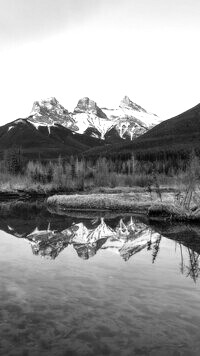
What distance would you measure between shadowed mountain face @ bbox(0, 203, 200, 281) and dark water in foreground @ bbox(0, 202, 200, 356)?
0.07 meters

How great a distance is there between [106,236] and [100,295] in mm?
13944

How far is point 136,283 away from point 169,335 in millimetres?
5256

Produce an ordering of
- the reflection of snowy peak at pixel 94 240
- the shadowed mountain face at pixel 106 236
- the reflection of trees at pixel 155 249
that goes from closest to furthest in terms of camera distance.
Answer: the reflection of trees at pixel 155 249
the shadowed mountain face at pixel 106 236
the reflection of snowy peak at pixel 94 240

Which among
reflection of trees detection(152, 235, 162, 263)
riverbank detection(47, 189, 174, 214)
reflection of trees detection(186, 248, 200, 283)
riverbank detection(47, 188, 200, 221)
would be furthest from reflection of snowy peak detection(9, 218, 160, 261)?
riverbank detection(47, 189, 174, 214)

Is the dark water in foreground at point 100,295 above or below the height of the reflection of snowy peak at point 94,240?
below

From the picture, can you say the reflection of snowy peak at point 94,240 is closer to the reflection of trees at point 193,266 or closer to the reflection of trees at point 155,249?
the reflection of trees at point 155,249

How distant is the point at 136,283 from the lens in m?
15.7

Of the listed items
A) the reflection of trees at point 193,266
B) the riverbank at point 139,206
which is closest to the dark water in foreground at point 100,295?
the reflection of trees at point 193,266

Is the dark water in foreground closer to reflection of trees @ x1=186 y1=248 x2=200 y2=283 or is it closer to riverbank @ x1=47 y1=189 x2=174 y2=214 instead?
reflection of trees @ x1=186 y1=248 x2=200 y2=283

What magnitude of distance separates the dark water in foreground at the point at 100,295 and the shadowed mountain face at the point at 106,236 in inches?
2.9

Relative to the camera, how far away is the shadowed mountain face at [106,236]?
875 inches

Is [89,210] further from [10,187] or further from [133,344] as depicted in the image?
[10,187]

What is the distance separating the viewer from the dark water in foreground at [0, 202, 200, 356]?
10.1m

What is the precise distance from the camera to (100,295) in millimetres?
14094
